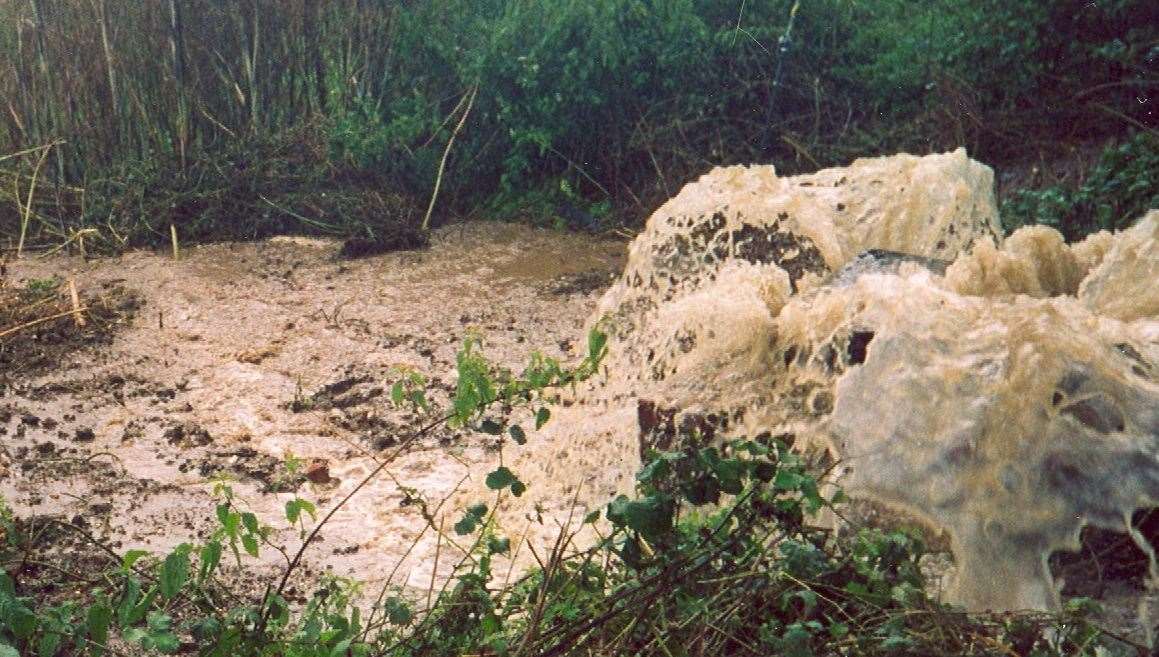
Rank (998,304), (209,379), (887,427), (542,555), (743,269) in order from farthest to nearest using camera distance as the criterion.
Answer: (209,379) < (743,269) < (542,555) < (998,304) < (887,427)

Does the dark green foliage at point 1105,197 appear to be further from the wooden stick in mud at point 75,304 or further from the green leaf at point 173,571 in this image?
the green leaf at point 173,571

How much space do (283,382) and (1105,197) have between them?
Answer: 471cm

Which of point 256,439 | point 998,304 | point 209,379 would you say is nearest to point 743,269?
point 998,304

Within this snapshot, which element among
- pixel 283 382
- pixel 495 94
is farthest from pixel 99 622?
pixel 495 94

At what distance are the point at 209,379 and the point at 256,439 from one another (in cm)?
91

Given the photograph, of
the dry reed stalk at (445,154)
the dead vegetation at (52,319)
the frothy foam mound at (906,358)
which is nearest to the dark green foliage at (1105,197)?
the frothy foam mound at (906,358)

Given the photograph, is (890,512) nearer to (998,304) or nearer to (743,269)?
(998,304)

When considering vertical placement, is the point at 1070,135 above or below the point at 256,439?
above

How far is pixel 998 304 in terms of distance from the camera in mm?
4570

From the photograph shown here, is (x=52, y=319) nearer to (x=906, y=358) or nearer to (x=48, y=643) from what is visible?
(x=48, y=643)

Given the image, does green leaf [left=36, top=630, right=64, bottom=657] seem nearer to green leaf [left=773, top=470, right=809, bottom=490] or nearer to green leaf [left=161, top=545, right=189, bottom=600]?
green leaf [left=161, top=545, right=189, bottom=600]

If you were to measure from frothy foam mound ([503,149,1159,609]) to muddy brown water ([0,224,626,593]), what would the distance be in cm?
76

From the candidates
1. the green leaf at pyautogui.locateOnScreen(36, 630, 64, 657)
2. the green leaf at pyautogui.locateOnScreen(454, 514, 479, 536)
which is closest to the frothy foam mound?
the green leaf at pyautogui.locateOnScreen(454, 514, 479, 536)

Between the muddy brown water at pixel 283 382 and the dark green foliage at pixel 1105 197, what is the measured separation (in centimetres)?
255
